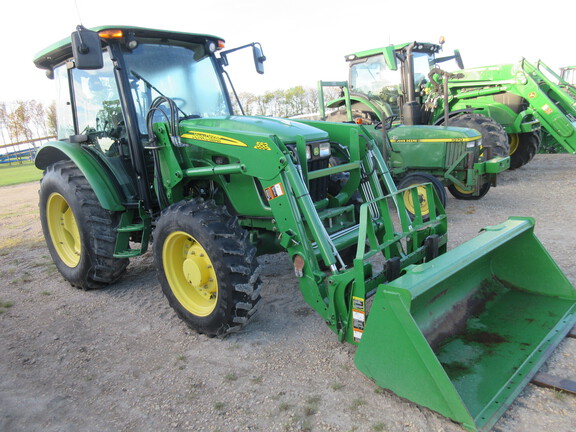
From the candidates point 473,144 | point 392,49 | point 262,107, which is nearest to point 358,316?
point 473,144

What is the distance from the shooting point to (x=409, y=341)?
2295 mm

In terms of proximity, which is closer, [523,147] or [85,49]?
[85,49]

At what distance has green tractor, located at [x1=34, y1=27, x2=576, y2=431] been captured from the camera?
8.29ft

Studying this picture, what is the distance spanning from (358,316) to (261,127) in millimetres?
1624

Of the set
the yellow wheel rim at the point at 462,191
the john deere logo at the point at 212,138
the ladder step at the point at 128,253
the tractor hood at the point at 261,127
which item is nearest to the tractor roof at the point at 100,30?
the tractor hood at the point at 261,127

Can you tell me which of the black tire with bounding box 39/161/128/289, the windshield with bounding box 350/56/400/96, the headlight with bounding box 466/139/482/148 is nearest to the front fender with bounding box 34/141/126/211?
the black tire with bounding box 39/161/128/289

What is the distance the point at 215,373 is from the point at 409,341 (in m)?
1.39

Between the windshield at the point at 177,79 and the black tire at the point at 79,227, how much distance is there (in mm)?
929

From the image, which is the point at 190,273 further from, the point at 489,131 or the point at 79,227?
the point at 489,131

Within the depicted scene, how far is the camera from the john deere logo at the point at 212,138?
3.27 meters

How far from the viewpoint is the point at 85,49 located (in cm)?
318

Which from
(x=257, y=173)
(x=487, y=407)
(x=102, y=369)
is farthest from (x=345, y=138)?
(x=102, y=369)

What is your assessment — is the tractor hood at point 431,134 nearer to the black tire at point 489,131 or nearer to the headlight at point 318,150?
the black tire at point 489,131

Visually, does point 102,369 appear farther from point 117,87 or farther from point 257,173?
point 117,87
